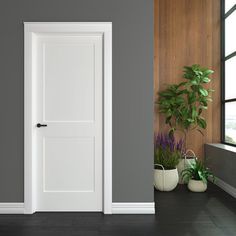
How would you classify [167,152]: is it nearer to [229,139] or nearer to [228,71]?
[229,139]

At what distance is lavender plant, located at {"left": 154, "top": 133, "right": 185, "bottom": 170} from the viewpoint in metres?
3.86

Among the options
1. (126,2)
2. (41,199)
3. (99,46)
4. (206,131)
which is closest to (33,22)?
(99,46)

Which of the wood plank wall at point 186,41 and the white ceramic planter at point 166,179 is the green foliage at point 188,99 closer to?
the wood plank wall at point 186,41

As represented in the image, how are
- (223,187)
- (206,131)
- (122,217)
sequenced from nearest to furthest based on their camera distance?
1. (122,217)
2. (223,187)
3. (206,131)

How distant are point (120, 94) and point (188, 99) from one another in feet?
5.19

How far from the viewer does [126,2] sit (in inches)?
117

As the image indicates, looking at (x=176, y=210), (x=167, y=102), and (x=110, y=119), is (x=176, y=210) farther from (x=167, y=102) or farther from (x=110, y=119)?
(x=167, y=102)

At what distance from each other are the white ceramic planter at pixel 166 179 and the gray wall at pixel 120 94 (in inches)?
32.0

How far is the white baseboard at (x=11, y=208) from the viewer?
2.98m

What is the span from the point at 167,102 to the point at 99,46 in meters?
1.59

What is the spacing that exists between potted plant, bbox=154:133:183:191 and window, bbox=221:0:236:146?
918mm

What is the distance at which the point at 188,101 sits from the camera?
163 inches

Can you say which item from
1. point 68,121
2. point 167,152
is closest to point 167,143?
point 167,152

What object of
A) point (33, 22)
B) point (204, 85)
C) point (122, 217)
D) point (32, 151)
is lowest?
point (122, 217)
